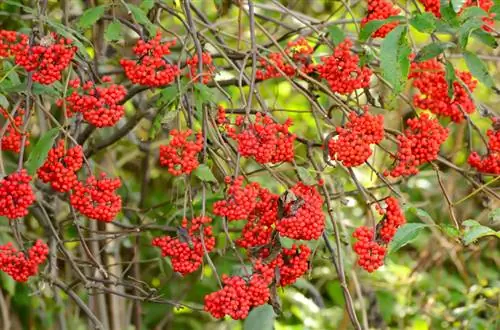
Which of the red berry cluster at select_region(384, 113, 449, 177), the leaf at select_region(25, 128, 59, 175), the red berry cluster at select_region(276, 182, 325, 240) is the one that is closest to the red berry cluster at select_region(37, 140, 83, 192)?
the leaf at select_region(25, 128, 59, 175)

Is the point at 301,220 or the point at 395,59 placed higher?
the point at 395,59

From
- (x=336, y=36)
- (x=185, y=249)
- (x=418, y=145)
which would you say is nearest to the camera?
(x=185, y=249)

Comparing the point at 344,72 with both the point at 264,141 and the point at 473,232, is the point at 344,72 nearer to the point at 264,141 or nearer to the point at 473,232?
the point at 264,141

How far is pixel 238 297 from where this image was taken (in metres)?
1.70

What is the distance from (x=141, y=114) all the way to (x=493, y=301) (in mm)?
1469

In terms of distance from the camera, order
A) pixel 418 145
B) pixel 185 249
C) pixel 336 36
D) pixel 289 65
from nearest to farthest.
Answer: pixel 185 249 → pixel 418 145 → pixel 289 65 → pixel 336 36

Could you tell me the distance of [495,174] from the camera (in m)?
2.13

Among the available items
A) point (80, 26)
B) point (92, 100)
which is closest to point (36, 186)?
point (80, 26)

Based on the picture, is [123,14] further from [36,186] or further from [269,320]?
[269,320]

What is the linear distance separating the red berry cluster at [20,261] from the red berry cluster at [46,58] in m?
0.33

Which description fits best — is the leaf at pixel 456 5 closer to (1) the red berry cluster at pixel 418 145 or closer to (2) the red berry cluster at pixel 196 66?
(1) the red berry cluster at pixel 418 145

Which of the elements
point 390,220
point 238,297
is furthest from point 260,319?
point 390,220

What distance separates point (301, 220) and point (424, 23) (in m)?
0.48

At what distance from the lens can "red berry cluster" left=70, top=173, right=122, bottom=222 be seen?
1.83 m
